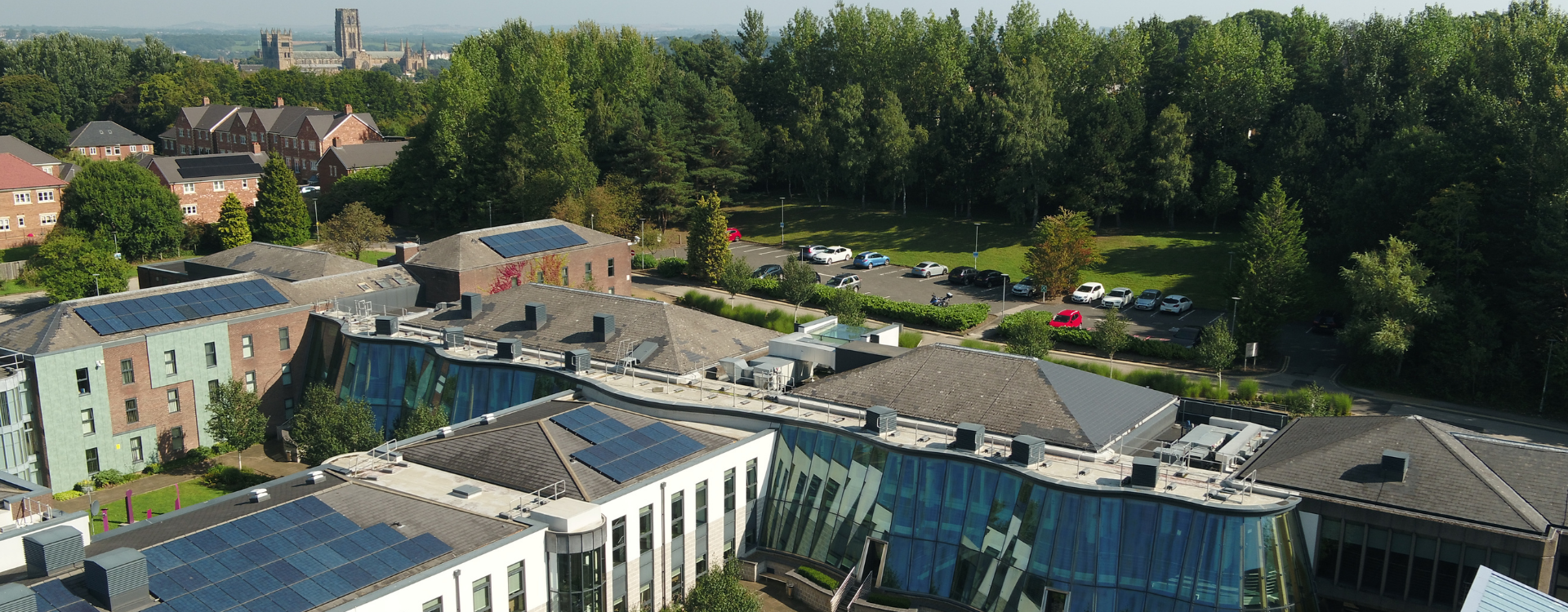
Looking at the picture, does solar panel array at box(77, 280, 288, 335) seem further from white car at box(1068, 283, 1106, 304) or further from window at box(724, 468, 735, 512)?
white car at box(1068, 283, 1106, 304)

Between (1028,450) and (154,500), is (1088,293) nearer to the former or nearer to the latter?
(1028,450)

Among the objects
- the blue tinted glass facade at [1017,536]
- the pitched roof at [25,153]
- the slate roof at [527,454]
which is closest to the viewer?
the blue tinted glass facade at [1017,536]

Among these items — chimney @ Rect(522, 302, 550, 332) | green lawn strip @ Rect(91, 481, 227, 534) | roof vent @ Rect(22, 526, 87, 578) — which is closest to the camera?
roof vent @ Rect(22, 526, 87, 578)

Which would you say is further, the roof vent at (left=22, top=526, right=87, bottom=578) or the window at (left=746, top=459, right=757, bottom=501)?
the window at (left=746, top=459, right=757, bottom=501)

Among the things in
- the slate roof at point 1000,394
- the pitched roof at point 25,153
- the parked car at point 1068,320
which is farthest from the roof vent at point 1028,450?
the pitched roof at point 25,153

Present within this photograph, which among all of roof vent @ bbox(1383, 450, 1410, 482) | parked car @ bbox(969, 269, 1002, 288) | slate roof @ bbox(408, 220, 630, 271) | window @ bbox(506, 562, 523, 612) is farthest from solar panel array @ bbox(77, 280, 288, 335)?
roof vent @ bbox(1383, 450, 1410, 482)

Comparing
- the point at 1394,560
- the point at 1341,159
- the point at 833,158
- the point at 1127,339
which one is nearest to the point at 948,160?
the point at 833,158

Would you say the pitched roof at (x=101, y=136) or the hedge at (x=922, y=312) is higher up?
the pitched roof at (x=101, y=136)

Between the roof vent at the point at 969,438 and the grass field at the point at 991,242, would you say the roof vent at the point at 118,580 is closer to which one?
the roof vent at the point at 969,438
